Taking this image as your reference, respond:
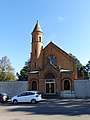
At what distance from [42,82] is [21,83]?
446 centimetres

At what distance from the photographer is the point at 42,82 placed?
1706 inches

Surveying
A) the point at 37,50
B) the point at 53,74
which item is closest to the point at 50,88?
the point at 53,74

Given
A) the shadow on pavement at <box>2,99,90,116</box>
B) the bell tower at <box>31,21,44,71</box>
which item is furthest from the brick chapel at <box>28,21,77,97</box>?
the shadow on pavement at <box>2,99,90,116</box>

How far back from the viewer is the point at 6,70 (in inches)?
2815

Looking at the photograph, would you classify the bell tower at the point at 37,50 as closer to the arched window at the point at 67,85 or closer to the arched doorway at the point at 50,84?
the arched doorway at the point at 50,84

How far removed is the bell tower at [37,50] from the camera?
49.5m

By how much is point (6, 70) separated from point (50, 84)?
31.0 meters

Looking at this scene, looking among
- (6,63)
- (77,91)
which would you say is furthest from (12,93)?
(6,63)

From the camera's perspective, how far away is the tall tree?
69188 mm

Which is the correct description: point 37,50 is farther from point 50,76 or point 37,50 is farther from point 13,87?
point 13,87

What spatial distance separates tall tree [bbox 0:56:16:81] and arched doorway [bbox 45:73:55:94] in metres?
27.7

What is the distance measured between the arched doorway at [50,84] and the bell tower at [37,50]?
5.89 m

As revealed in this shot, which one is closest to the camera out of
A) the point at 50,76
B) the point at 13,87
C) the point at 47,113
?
the point at 47,113

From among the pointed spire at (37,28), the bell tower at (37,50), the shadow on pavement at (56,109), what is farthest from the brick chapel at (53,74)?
the shadow on pavement at (56,109)
